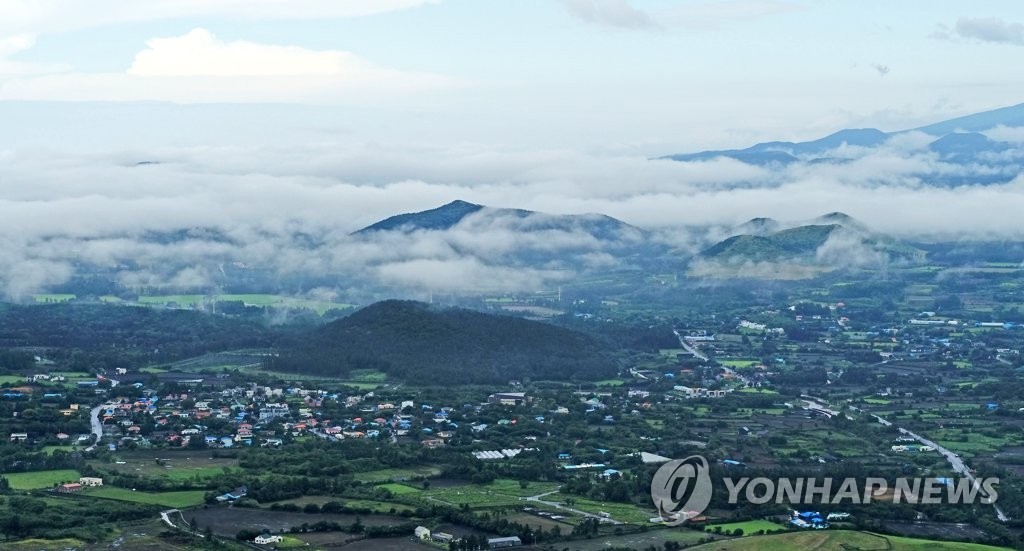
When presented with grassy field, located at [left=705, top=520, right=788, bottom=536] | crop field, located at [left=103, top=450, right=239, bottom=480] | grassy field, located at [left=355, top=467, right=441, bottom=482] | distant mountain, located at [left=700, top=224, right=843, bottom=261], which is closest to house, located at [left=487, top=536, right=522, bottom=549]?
grassy field, located at [left=705, top=520, right=788, bottom=536]

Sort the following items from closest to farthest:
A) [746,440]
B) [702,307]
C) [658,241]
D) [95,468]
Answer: [95,468]
[746,440]
[702,307]
[658,241]

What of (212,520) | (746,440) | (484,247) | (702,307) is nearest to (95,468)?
(212,520)

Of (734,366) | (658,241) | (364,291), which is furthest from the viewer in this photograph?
(658,241)

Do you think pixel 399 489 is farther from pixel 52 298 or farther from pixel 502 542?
pixel 52 298

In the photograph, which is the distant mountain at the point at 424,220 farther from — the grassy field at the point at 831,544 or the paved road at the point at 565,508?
the grassy field at the point at 831,544

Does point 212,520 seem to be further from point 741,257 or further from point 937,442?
point 741,257

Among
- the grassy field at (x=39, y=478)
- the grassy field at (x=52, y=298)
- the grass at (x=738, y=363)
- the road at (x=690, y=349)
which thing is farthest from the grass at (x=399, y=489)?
the grassy field at (x=52, y=298)
